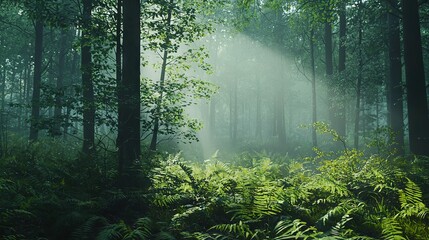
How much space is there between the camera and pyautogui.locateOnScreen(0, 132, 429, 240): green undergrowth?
14.9 ft

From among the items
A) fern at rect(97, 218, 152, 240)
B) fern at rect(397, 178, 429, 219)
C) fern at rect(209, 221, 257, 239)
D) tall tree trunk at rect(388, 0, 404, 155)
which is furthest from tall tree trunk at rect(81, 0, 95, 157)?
tall tree trunk at rect(388, 0, 404, 155)

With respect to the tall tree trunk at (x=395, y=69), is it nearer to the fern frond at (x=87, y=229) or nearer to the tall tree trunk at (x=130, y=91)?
the tall tree trunk at (x=130, y=91)

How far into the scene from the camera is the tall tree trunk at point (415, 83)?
939 centimetres

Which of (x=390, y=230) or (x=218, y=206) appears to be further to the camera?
(x=218, y=206)

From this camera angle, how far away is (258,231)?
4320 millimetres

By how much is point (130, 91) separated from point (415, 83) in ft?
24.8

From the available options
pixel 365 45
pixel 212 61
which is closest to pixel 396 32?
pixel 365 45

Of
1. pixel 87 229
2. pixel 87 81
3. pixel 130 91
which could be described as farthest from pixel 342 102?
pixel 87 229

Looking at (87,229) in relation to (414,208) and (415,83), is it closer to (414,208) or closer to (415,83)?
(414,208)

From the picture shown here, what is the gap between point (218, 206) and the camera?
5586 millimetres

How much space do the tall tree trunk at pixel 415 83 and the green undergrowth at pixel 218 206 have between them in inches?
69.9

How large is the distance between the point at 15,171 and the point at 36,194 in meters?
2.25

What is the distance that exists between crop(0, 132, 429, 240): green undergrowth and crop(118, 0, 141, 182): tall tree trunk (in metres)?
0.63

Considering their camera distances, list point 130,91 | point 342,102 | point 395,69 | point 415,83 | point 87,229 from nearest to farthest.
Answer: point 87,229, point 130,91, point 415,83, point 395,69, point 342,102
